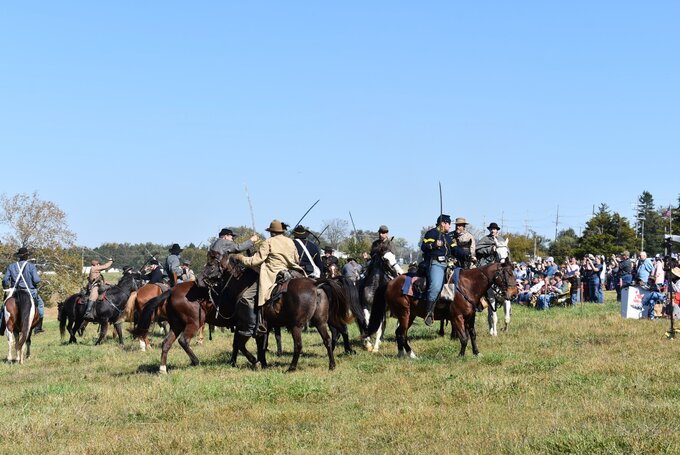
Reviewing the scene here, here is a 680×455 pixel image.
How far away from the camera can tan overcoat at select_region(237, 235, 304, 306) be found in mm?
14641

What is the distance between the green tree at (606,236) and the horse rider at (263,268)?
183ft

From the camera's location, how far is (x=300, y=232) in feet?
61.6

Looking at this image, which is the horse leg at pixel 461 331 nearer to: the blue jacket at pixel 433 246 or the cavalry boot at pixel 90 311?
the blue jacket at pixel 433 246

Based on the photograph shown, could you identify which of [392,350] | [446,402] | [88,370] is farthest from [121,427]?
[392,350]

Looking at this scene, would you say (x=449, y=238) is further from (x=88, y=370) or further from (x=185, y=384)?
(x=88, y=370)

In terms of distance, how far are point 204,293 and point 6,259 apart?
1909 inches

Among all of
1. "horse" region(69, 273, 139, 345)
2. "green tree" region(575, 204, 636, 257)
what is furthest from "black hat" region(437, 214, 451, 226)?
"green tree" region(575, 204, 636, 257)

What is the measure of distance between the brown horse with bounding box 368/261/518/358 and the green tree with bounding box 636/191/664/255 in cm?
5942

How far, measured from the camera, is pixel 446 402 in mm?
10750

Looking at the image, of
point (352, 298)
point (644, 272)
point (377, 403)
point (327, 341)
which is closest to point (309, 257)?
point (352, 298)

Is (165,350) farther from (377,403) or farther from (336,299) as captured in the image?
(377,403)

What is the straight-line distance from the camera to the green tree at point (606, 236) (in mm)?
67438

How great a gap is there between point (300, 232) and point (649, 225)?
8157 cm

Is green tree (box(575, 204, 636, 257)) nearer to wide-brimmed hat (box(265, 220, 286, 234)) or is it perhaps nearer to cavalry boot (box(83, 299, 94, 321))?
cavalry boot (box(83, 299, 94, 321))
